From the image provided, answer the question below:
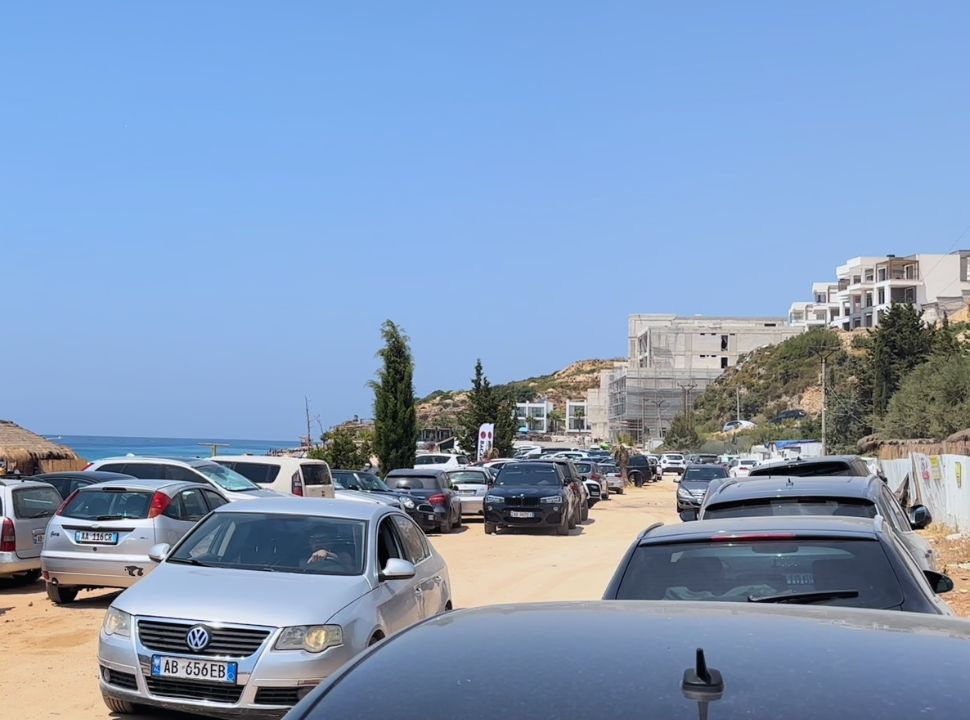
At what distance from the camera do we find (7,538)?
1567 cm

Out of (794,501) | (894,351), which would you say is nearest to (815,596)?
(794,501)

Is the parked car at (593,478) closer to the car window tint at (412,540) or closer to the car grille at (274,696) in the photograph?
the car window tint at (412,540)

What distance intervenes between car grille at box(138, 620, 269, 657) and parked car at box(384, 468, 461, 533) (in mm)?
19192

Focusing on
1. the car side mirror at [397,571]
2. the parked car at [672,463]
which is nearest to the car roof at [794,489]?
the car side mirror at [397,571]

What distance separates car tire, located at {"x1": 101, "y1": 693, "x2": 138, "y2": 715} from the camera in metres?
8.18

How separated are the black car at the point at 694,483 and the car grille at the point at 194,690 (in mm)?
26016

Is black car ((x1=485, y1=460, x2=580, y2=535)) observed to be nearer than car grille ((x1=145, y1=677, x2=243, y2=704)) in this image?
No

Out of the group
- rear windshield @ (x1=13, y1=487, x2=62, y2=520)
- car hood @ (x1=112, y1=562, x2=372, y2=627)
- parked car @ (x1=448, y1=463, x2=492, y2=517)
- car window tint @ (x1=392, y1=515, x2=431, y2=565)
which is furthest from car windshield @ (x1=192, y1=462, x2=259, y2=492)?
car hood @ (x1=112, y1=562, x2=372, y2=627)

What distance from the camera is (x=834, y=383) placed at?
Result: 10119 cm

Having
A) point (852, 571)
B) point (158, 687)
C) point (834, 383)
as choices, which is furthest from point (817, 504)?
point (834, 383)

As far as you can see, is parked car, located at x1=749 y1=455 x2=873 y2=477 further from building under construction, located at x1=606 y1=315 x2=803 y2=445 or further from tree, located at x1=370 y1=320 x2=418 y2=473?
building under construction, located at x1=606 y1=315 x2=803 y2=445

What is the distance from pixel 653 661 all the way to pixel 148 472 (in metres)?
20.0

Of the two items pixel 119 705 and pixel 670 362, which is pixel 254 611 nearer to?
pixel 119 705

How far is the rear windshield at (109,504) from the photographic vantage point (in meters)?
14.3
